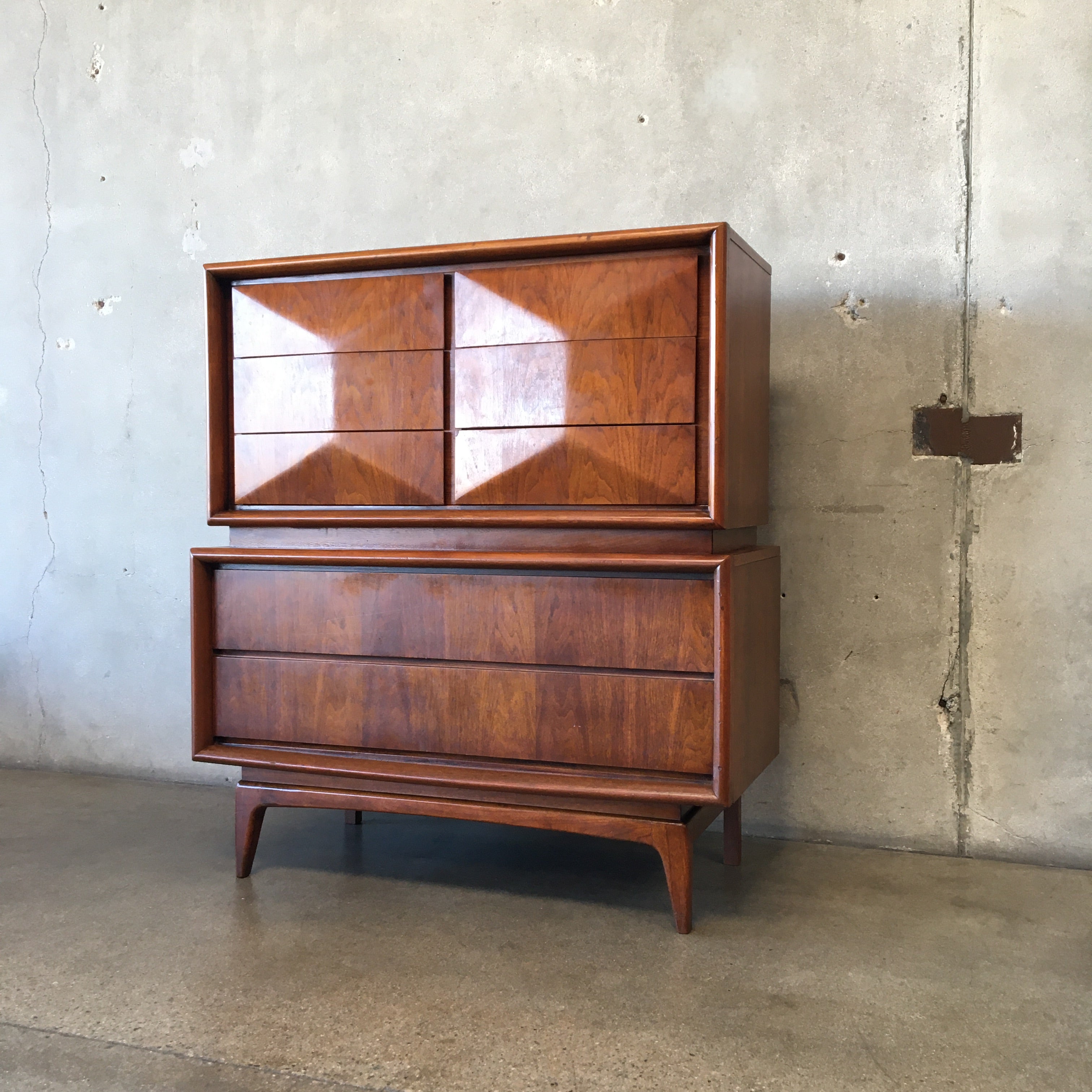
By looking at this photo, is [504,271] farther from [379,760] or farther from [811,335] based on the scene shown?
[379,760]

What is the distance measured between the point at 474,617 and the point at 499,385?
52 cm

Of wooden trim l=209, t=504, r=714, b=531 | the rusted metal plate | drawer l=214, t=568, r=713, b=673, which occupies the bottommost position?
drawer l=214, t=568, r=713, b=673

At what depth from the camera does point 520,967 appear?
201cm

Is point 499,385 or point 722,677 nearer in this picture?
point 722,677

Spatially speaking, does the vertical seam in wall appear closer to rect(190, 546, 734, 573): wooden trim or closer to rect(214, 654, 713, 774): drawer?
rect(190, 546, 734, 573): wooden trim

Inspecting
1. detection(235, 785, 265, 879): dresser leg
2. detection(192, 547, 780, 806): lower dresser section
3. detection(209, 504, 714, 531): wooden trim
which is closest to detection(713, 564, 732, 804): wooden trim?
detection(192, 547, 780, 806): lower dresser section

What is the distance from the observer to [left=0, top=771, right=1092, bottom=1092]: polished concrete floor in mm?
1650

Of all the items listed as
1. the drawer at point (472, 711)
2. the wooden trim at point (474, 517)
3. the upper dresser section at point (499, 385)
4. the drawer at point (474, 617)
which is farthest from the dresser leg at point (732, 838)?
the wooden trim at point (474, 517)

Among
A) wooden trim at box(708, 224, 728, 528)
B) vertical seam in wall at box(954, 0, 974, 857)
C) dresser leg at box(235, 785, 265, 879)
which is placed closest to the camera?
wooden trim at box(708, 224, 728, 528)

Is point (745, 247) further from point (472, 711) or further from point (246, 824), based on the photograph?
point (246, 824)

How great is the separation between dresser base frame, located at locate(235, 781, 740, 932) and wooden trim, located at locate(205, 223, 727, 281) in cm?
120

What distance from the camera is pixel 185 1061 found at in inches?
65.1

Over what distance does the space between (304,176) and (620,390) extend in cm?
165

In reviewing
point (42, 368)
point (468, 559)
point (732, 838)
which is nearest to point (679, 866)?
point (732, 838)
